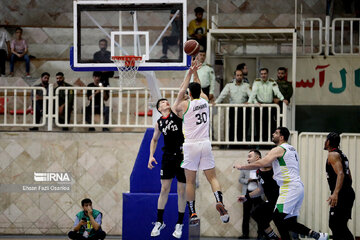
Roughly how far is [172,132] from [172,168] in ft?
1.85

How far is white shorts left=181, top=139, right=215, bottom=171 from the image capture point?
11.8 meters

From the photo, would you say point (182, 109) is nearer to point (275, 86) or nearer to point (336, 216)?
point (336, 216)

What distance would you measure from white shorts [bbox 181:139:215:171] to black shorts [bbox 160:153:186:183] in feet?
1.71

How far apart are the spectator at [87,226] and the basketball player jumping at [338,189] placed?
4.36m

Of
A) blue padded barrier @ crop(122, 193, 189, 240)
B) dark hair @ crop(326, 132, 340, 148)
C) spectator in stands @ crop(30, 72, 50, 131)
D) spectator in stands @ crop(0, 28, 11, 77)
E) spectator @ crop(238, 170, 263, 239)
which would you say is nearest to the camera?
dark hair @ crop(326, 132, 340, 148)

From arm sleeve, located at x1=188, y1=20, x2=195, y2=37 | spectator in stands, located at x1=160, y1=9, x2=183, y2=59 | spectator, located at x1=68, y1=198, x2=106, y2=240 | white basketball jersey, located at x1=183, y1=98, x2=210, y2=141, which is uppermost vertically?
arm sleeve, located at x1=188, y1=20, x2=195, y2=37

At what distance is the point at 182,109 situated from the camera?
11898 mm

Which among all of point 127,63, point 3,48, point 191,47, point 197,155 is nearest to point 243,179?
point 127,63

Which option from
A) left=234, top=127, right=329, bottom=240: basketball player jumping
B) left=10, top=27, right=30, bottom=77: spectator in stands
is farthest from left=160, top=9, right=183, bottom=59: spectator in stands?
left=10, top=27, right=30, bottom=77: spectator in stands

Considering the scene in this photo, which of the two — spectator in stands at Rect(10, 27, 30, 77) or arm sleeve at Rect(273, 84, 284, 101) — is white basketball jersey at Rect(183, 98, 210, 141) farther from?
spectator in stands at Rect(10, 27, 30, 77)

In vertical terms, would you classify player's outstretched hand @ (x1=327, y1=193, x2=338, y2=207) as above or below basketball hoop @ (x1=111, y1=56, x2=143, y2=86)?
below

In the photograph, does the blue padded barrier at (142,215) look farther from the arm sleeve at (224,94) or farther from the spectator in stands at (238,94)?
the arm sleeve at (224,94)

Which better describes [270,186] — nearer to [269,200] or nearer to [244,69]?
[269,200]

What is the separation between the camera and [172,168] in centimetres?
1238
